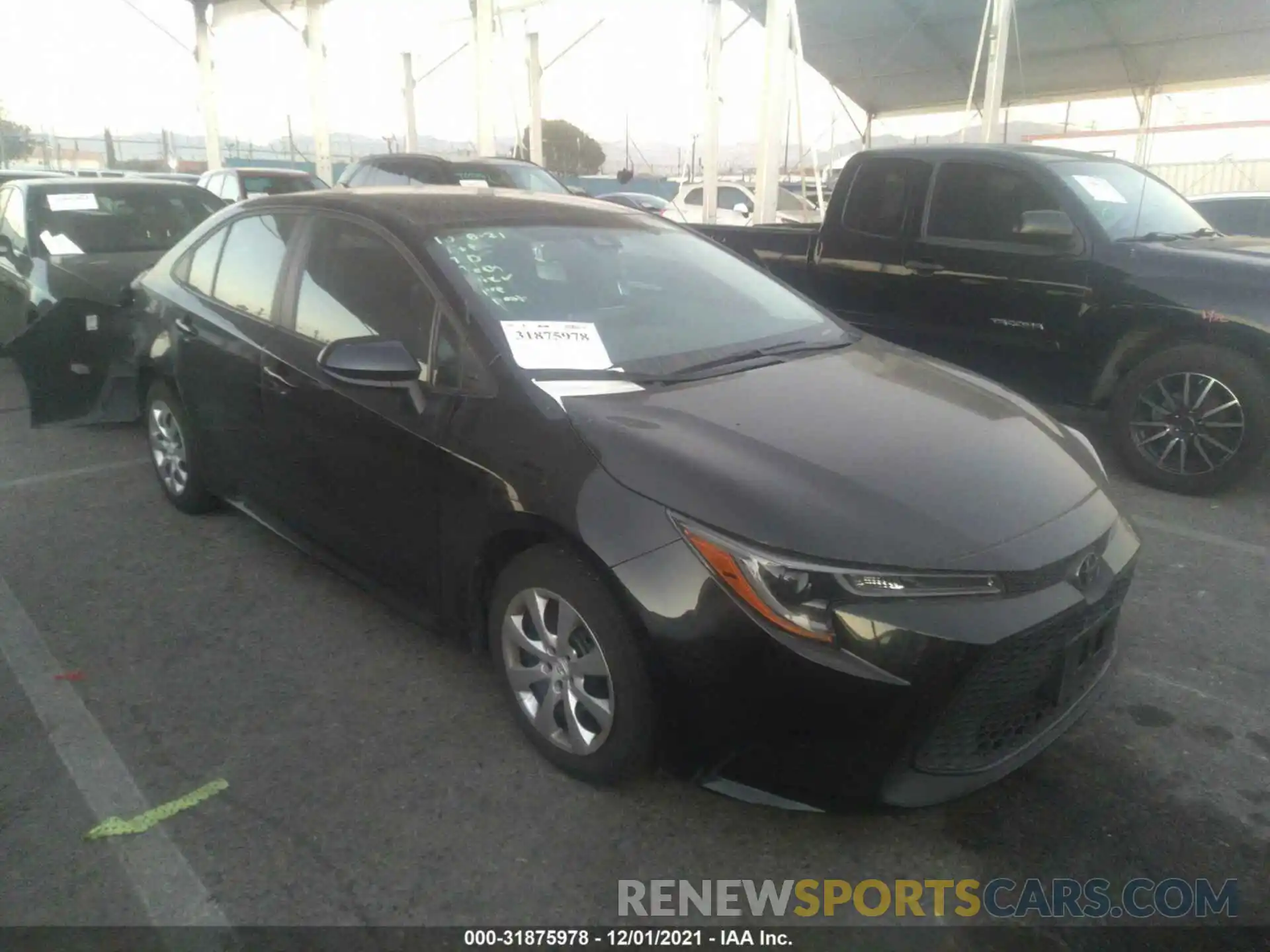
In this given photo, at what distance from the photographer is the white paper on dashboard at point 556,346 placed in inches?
112

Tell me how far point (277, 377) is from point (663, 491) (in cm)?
187

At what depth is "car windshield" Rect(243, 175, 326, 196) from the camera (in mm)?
13633

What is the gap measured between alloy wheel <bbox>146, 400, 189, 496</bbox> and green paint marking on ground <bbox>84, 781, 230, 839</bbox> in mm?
2215

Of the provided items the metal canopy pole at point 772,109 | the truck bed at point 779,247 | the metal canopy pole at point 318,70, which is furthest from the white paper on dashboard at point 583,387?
the metal canopy pole at point 318,70

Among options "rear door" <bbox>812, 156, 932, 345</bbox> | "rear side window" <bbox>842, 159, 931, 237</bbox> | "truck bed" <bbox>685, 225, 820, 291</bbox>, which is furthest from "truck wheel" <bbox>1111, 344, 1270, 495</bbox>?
"truck bed" <bbox>685, 225, 820, 291</bbox>

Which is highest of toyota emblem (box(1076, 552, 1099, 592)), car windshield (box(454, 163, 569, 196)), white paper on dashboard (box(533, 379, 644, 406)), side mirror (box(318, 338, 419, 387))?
car windshield (box(454, 163, 569, 196))

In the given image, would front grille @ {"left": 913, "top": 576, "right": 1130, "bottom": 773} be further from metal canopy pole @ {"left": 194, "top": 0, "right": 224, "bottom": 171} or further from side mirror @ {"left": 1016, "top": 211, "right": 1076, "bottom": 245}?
metal canopy pole @ {"left": 194, "top": 0, "right": 224, "bottom": 171}

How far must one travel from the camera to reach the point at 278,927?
7.27 feet

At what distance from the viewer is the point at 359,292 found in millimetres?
3309

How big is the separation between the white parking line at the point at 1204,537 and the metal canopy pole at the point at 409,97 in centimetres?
1904

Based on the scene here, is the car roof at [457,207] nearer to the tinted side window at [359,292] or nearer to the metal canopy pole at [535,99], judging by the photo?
the tinted side window at [359,292]

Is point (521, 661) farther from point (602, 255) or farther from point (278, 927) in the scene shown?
point (602, 255)

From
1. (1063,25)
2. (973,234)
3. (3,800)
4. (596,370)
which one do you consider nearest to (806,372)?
(596,370)

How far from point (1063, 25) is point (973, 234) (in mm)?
15625
